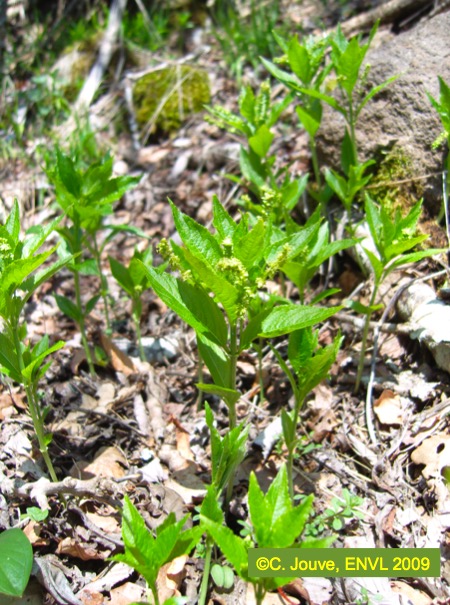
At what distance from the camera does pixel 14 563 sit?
1877 mm

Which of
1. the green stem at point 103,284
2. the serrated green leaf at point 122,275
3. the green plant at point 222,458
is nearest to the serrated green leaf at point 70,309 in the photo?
the green stem at point 103,284

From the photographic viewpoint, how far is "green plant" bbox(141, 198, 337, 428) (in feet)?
6.48

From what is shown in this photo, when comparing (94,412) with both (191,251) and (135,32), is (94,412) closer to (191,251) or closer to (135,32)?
(191,251)

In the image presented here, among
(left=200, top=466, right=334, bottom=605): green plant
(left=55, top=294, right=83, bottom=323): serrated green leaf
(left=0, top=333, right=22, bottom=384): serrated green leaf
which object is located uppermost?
(left=0, top=333, right=22, bottom=384): serrated green leaf

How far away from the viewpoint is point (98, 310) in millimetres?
3973

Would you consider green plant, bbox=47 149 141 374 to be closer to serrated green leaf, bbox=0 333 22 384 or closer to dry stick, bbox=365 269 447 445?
serrated green leaf, bbox=0 333 22 384

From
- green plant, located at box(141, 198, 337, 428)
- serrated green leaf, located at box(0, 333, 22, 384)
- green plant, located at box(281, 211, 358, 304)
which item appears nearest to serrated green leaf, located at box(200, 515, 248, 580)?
green plant, located at box(141, 198, 337, 428)

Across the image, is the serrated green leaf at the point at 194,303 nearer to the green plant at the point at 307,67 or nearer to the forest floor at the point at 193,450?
the forest floor at the point at 193,450

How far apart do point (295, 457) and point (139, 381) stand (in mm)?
1019

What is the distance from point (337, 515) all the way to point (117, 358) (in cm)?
160

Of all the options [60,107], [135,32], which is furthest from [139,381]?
[135,32]

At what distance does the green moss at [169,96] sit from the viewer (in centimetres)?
531

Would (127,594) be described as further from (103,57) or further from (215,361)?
(103,57)

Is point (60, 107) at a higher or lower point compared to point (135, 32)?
lower
